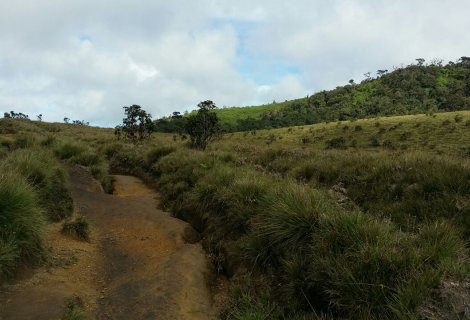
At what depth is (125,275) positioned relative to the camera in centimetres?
744

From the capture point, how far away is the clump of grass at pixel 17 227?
19.9ft

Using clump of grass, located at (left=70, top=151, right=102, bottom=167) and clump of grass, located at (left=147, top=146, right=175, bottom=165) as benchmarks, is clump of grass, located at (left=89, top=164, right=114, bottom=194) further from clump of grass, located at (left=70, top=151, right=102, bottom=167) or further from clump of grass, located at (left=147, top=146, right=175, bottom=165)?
clump of grass, located at (left=147, top=146, right=175, bottom=165)

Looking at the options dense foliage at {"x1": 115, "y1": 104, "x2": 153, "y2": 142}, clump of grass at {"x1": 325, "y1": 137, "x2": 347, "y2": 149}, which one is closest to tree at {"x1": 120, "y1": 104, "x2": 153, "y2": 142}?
dense foliage at {"x1": 115, "y1": 104, "x2": 153, "y2": 142}

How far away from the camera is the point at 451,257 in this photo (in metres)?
4.95

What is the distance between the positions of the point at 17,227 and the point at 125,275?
6.39 feet

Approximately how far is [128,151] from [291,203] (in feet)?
54.2

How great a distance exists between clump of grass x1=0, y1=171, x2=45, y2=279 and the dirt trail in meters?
0.34

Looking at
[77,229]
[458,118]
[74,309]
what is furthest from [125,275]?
[458,118]

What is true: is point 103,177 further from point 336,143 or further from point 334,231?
point 336,143

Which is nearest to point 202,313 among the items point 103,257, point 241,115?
point 103,257

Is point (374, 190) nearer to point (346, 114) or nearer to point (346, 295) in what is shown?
point (346, 295)

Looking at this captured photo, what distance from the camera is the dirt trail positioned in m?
5.97

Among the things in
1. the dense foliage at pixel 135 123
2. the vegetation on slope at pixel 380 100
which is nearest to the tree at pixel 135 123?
the dense foliage at pixel 135 123

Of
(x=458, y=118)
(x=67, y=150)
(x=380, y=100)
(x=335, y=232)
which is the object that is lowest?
(x=335, y=232)
